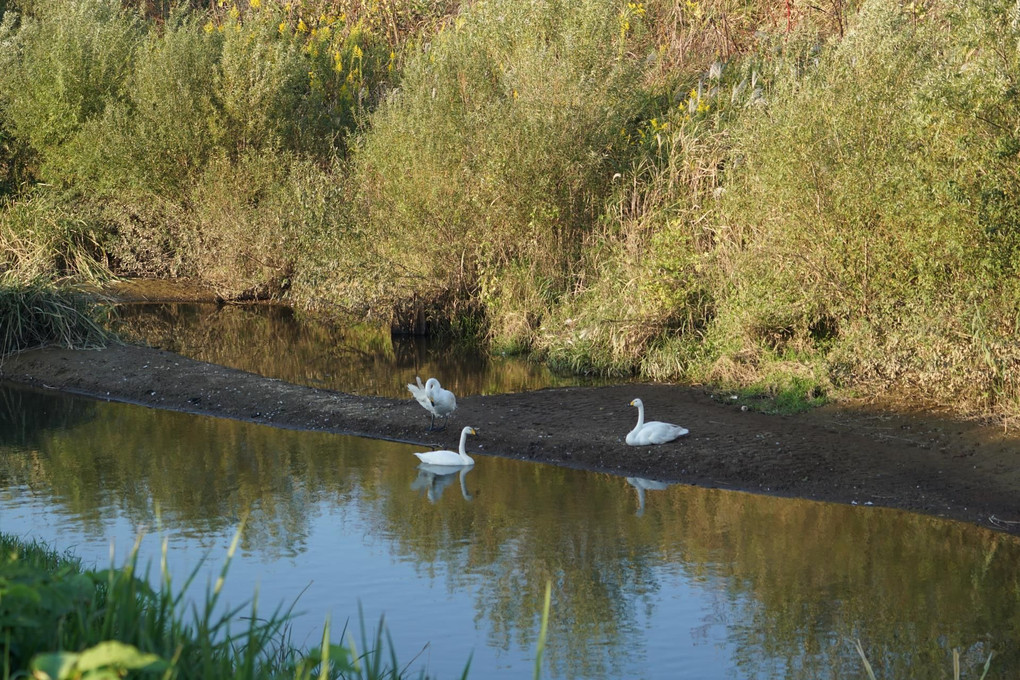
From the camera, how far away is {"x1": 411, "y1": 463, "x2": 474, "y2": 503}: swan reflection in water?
38.1 ft

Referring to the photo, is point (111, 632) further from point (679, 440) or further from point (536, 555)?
point (679, 440)

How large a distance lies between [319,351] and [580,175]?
4.88 metres

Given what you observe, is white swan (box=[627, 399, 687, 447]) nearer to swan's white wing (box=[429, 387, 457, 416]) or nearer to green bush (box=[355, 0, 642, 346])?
swan's white wing (box=[429, 387, 457, 416])

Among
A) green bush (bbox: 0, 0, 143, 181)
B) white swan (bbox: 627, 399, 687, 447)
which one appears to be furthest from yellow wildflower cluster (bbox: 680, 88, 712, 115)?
green bush (bbox: 0, 0, 143, 181)

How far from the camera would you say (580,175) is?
61.0 ft

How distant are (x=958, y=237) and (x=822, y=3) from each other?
39.2ft

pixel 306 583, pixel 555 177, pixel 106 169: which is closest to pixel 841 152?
pixel 555 177

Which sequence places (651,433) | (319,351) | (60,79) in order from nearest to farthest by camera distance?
(651,433)
(319,351)
(60,79)

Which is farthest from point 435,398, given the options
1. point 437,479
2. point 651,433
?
point 651,433

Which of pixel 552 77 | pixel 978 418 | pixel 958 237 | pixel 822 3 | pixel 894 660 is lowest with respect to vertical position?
pixel 894 660

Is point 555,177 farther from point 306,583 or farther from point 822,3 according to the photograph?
point 306,583

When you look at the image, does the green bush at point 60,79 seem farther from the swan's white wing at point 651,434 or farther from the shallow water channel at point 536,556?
the swan's white wing at point 651,434

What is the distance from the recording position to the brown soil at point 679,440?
438 inches

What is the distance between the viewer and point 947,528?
10.3m
